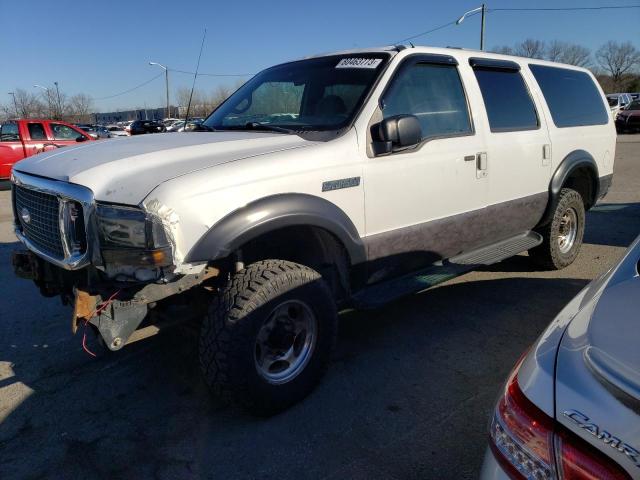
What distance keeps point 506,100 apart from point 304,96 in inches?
70.2

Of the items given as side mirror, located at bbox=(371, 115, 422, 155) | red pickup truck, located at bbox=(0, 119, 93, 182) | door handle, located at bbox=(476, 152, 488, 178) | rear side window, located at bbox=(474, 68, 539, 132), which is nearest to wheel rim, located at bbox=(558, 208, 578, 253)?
rear side window, located at bbox=(474, 68, 539, 132)

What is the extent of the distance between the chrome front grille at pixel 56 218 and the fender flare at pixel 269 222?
1.94 feet

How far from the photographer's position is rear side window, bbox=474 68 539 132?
4129mm

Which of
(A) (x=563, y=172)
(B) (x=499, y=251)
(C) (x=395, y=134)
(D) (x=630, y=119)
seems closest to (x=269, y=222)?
(C) (x=395, y=134)

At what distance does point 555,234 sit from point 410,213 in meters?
2.34

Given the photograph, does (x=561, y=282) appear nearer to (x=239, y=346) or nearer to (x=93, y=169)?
(x=239, y=346)

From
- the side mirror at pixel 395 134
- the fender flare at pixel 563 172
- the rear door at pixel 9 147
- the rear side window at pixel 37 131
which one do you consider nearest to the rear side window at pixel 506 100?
the fender flare at pixel 563 172

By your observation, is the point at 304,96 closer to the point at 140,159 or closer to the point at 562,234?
the point at 140,159

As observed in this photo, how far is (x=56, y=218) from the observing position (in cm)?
279

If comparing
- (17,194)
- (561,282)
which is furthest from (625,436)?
(561,282)

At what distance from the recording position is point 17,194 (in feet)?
11.1

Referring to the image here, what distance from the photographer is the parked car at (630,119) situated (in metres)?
26.3

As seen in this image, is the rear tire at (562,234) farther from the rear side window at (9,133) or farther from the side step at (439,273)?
the rear side window at (9,133)

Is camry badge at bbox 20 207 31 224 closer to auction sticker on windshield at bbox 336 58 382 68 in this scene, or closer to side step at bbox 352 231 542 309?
side step at bbox 352 231 542 309
